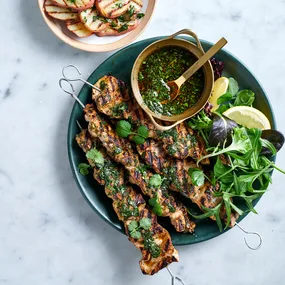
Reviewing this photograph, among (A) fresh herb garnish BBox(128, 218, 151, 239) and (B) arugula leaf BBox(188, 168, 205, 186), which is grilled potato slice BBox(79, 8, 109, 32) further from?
(A) fresh herb garnish BBox(128, 218, 151, 239)

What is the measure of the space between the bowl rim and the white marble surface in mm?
410

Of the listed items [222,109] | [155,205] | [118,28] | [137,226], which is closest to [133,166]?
[155,205]

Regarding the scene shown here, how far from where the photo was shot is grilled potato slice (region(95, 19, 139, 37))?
322 centimetres

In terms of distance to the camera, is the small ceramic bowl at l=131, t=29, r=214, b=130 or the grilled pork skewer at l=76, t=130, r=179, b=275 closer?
the small ceramic bowl at l=131, t=29, r=214, b=130

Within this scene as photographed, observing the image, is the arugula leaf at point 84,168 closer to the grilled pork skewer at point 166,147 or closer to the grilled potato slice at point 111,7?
Answer: the grilled pork skewer at point 166,147

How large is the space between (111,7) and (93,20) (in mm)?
146

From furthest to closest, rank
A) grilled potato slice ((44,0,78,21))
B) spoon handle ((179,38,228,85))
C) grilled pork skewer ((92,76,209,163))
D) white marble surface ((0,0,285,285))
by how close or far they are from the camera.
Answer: white marble surface ((0,0,285,285))
grilled potato slice ((44,0,78,21))
grilled pork skewer ((92,76,209,163))
spoon handle ((179,38,228,85))

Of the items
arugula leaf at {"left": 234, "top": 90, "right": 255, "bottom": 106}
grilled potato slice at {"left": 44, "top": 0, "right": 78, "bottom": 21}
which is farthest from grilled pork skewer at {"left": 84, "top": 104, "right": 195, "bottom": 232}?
arugula leaf at {"left": 234, "top": 90, "right": 255, "bottom": 106}

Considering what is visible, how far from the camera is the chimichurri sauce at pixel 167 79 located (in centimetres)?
308

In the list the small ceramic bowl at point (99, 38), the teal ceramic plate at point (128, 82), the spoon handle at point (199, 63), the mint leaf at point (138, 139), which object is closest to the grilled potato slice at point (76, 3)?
the small ceramic bowl at point (99, 38)

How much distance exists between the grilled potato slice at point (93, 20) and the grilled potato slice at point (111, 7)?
0.05 meters

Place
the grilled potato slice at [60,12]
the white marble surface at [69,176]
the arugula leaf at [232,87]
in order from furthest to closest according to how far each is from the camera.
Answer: the white marble surface at [69,176], the arugula leaf at [232,87], the grilled potato slice at [60,12]

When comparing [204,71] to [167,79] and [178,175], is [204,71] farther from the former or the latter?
[178,175]

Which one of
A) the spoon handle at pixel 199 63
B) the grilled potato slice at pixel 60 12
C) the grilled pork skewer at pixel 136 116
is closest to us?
the spoon handle at pixel 199 63
